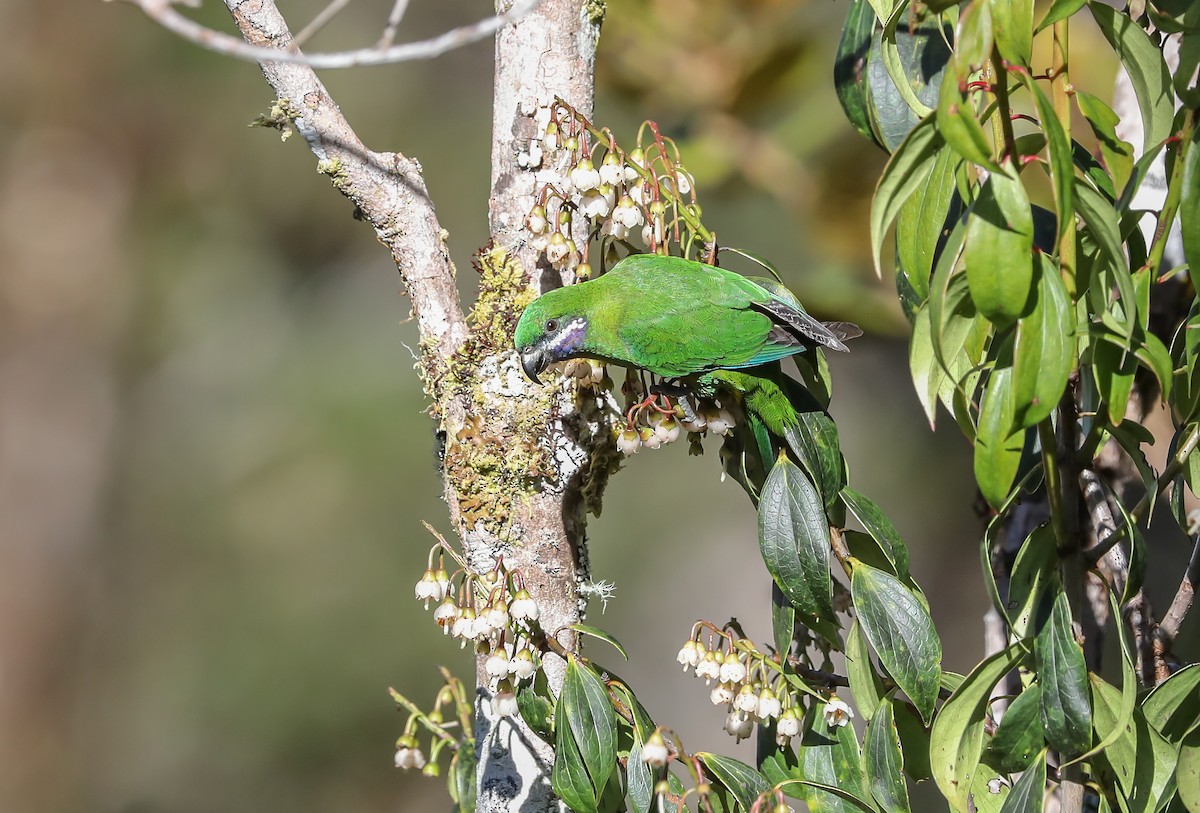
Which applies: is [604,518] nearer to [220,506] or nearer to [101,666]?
[220,506]

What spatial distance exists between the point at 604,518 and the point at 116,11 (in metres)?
4.39

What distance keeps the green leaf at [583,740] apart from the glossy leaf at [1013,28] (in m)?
0.87

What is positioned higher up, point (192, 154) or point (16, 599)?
point (192, 154)

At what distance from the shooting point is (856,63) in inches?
62.3

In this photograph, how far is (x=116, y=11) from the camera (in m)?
6.14

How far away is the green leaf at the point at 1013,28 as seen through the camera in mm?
878

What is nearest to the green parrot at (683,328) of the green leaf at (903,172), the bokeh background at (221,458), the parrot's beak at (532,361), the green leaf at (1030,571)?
the parrot's beak at (532,361)

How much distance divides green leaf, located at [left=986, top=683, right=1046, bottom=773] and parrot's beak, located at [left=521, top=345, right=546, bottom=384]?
0.78 m

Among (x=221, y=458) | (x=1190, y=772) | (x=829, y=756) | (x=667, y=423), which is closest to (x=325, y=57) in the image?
(x=667, y=423)

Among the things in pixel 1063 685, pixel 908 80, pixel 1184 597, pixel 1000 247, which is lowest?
pixel 1063 685

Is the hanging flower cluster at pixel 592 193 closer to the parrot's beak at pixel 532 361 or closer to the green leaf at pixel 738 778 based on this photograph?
the parrot's beak at pixel 532 361

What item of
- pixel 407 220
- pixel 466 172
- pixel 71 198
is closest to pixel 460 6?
pixel 466 172

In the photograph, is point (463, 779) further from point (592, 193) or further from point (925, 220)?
point (925, 220)

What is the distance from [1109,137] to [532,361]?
0.82 m
